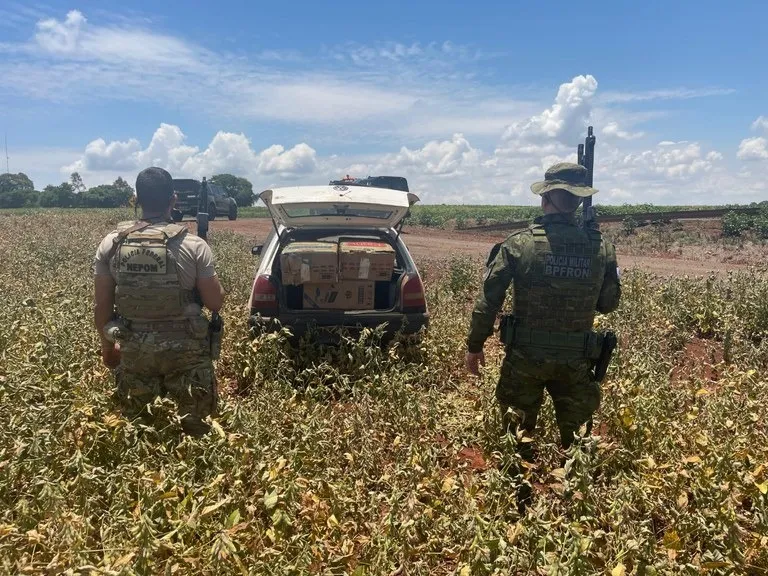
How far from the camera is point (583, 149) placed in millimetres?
4785

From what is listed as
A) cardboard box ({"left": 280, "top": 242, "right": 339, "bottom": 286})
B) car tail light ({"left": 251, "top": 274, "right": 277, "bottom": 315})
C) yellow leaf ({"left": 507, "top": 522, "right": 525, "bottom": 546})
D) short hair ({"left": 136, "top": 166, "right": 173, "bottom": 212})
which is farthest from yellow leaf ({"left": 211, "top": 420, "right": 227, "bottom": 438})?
cardboard box ({"left": 280, "top": 242, "right": 339, "bottom": 286})

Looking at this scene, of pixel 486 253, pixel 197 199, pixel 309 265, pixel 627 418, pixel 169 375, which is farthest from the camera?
pixel 197 199

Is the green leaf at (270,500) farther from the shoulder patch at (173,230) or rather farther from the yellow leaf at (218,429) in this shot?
the shoulder patch at (173,230)

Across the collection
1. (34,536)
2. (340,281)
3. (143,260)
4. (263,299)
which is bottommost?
(34,536)

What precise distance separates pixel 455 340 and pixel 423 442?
2.33 metres

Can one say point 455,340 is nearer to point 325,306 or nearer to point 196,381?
point 325,306

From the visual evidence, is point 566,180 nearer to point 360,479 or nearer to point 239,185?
point 360,479

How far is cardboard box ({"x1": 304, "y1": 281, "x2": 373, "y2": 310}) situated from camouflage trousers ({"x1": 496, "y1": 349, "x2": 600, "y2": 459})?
83.6 inches

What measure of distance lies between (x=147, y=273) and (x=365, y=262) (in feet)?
7.57

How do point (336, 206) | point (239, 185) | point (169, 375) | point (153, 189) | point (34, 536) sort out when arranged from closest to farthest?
point (34, 536) < point (153, 189) < point (169, 375) < point (336, 206) < point (239, 185)

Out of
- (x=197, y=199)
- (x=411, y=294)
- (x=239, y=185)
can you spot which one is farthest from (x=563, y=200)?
(x=239, y=185)

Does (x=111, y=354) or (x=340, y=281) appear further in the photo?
(x=340, y=281)

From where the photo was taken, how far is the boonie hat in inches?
129

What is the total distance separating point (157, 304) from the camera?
3256 mm
